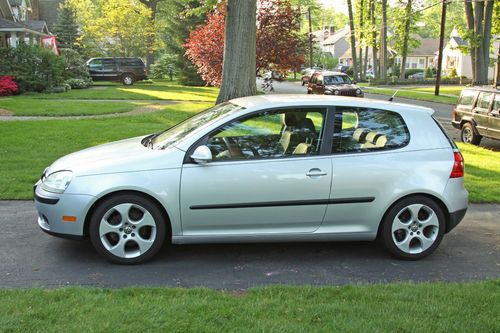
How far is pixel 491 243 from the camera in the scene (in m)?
5.70

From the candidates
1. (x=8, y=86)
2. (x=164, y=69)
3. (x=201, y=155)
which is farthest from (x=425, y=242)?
(x=164, y=69)

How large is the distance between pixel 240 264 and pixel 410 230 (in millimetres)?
1668

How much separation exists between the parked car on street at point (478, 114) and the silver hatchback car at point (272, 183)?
32.0ft

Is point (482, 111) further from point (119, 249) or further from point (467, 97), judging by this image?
point (119, 249)

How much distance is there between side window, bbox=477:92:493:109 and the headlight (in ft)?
41.2

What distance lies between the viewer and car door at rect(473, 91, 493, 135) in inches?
561

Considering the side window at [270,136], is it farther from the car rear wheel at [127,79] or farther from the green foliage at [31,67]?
the car rear wheel at [127,79]

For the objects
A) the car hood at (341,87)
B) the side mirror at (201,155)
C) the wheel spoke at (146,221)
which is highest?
the side mirror at (201,155)

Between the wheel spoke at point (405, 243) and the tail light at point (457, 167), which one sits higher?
the tail light at point (457, 167)

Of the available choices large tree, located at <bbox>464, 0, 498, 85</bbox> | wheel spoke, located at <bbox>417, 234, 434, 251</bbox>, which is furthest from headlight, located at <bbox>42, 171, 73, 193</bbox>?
large tree, located at <bbox>464, 0, 498, 85</bbox>

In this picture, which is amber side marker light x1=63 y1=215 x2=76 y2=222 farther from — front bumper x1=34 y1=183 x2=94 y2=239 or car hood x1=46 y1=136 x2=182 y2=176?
car hood x1=46 y1=136 x2=182 y2=176

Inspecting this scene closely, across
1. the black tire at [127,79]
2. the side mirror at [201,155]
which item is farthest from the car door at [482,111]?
the black tire at [127,79]

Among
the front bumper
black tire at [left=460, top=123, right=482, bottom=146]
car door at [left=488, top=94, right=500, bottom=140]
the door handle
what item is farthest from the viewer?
black tire at [left=460, top=123, right=482, bottom=146]

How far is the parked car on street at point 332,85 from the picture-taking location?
26.9 metres
